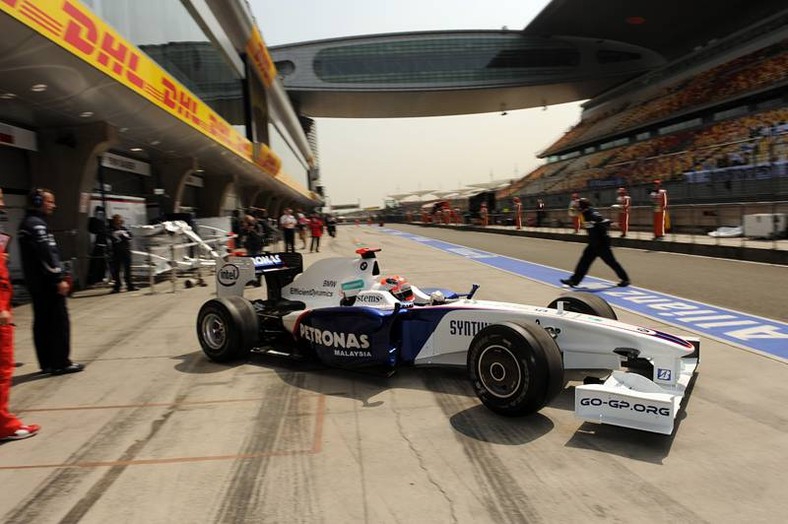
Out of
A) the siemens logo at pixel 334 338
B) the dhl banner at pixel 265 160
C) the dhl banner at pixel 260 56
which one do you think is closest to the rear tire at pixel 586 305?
the siemens logo at pixel 334 338

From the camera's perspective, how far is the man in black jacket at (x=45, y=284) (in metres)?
4.64

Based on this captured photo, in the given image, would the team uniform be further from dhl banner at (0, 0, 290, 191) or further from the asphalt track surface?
dhl banner at (0, 0, 290, 191)

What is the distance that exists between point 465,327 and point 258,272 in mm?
2816

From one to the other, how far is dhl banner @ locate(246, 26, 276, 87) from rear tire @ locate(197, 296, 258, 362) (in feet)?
73.8

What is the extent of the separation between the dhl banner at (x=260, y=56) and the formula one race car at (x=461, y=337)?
22.0 meters

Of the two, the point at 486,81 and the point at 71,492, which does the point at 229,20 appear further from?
the point at 486,81

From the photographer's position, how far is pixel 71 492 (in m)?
2.78

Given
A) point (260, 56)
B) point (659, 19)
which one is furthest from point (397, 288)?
point (659, 19)

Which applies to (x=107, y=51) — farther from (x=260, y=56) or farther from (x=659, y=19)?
(x=659, y=19)

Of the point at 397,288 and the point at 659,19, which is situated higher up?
the point at 659,19

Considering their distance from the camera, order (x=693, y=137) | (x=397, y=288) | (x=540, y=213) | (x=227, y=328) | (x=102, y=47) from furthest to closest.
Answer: (x=693, y=137) → (x=540, y=213) → (x=102, y=47) → (x=227, y=328) → (x=397, y=288)

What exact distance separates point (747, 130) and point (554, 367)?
114 ft

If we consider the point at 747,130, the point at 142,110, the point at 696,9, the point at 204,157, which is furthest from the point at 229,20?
the point at 696,9

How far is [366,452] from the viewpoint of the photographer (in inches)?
123
